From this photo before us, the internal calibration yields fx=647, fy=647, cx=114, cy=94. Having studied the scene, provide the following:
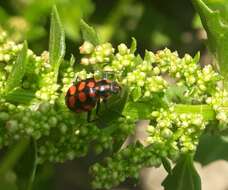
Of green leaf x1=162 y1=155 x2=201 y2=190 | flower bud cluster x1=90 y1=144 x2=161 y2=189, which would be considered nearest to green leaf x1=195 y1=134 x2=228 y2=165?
green leaf x1=162 y1=155 x2=201 y2=190

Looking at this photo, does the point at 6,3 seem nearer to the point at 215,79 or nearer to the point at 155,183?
the point at 155,183

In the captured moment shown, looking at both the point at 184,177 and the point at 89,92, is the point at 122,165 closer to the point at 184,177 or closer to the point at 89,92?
the point at 89,92

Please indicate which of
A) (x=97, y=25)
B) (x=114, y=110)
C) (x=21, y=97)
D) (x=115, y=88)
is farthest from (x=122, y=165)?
(x=97, y=25)

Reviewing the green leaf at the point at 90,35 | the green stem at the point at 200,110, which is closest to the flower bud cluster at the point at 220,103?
the green stem at the point at 200,110

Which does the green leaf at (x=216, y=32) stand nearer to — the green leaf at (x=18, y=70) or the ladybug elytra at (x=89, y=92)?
the ladybug elytra at (x=89, y=92)

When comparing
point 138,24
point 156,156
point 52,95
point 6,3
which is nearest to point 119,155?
point 156,156

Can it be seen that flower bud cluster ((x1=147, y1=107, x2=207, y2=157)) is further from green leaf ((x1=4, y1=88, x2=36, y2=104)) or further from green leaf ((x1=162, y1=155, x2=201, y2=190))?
green leaf ((x1=4, y1=88, x2=36, y2=104))

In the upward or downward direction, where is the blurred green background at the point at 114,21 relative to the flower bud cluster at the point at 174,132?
upward
